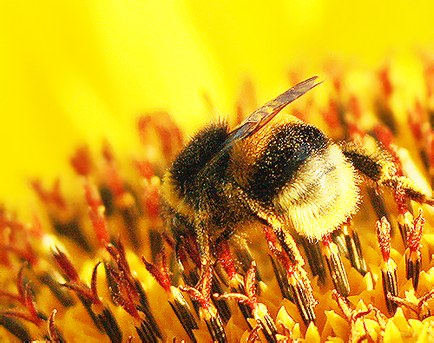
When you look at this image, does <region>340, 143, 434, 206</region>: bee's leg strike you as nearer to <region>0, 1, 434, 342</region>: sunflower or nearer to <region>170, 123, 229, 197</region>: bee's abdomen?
<region>0, 1, 434, 342</region>: sunflower

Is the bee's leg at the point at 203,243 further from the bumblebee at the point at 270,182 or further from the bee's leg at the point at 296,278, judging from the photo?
the bee's leg at the point at 296,278

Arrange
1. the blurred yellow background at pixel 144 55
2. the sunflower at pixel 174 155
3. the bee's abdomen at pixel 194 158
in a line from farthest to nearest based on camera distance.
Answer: the blurred yellow background at pixel 144 55 → the sunflower at pixel 174 155 → the bee's abdomen at pixel 194 158

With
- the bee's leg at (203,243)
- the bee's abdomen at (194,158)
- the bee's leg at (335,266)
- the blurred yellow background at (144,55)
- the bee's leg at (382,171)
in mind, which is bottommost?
the bee's leg at (335,266)

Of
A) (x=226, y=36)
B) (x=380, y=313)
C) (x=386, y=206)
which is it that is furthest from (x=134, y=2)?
(x=380, y=313)

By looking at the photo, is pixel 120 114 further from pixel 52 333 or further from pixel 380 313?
pixel 380 313

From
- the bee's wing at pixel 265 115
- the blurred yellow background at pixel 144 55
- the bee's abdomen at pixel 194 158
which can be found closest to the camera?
the bee's wing at pixel 265 115

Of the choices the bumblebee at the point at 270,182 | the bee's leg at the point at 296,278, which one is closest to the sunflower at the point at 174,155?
the bee's leg at the point at 296,278
